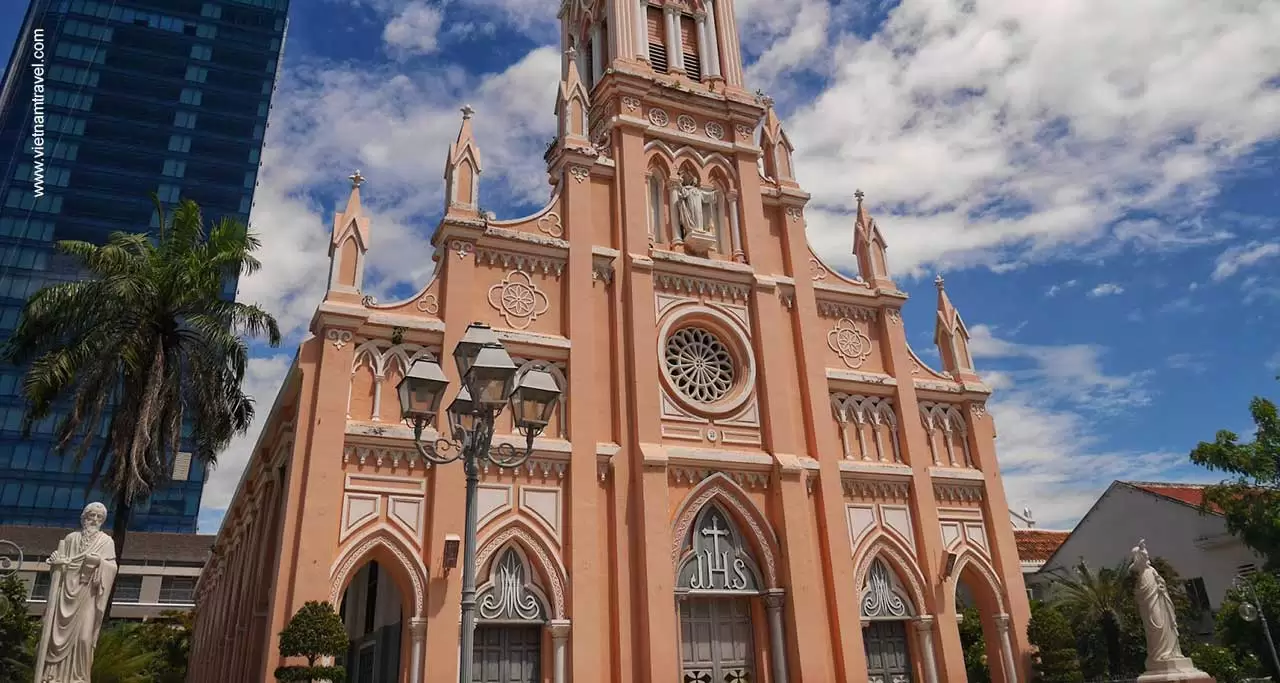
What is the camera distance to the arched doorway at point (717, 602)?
17.2m

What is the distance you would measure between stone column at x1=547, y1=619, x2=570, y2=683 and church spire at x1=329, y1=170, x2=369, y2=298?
714 cm

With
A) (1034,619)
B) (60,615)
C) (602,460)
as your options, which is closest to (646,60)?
(602,460)

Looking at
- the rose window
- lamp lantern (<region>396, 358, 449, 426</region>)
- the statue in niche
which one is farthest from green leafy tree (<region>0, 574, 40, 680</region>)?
the statue in niche

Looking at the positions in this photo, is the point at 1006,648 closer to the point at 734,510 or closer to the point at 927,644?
the point at 927,644

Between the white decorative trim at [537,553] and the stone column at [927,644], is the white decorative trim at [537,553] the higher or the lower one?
the higher one

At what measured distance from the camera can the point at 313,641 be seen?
13.3m

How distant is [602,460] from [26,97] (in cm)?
7159

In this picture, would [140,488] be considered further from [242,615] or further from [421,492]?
[242,615]

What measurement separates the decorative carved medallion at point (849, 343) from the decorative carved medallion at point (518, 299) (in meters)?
7.43

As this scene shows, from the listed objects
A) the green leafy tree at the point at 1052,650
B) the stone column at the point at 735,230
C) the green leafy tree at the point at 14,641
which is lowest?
the green leafy tree at the point at 1052,650

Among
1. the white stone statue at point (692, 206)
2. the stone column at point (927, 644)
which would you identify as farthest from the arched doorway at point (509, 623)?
the white stone statue at point (692, 206)

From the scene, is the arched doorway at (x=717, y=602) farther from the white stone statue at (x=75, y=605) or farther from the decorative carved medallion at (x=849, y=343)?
the white stone statue at (x=75, y=605)

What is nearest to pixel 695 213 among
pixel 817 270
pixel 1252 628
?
pixel 817 270

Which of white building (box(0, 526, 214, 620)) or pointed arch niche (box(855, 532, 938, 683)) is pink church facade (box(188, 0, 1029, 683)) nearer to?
pointed arch niche (box(855, 532, 938, 683))
